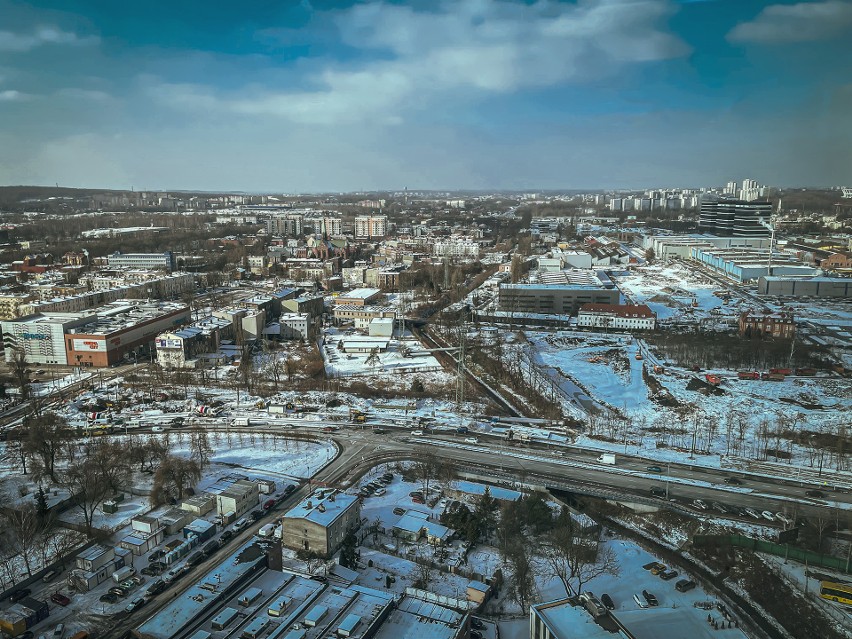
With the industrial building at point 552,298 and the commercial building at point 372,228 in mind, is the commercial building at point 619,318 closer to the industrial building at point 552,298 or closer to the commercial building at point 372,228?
the industrial building at point 552,298

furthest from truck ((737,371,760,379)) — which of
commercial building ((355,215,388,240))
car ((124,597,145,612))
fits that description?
commercial building ((355,215,388,240))

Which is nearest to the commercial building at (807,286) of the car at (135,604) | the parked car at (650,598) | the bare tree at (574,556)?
the bare tree at (574,556)

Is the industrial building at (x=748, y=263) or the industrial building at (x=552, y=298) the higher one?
the industrial building at (x=748, y=263)

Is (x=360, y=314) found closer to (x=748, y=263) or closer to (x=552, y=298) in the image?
(x=552, y=298)

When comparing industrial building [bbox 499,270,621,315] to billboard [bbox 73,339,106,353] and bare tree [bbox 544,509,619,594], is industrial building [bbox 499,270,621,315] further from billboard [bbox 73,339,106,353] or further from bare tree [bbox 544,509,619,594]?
bare tree [bbox 544,509,619,594]

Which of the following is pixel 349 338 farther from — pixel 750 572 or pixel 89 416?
pixel 750 572

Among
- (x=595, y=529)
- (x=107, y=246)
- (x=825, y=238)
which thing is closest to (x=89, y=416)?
(x=595, y=529)

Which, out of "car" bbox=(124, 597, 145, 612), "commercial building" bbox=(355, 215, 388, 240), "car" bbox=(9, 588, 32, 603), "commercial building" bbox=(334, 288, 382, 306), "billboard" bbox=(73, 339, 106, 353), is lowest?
"car" bbox=(124, 597, 145, 612)
